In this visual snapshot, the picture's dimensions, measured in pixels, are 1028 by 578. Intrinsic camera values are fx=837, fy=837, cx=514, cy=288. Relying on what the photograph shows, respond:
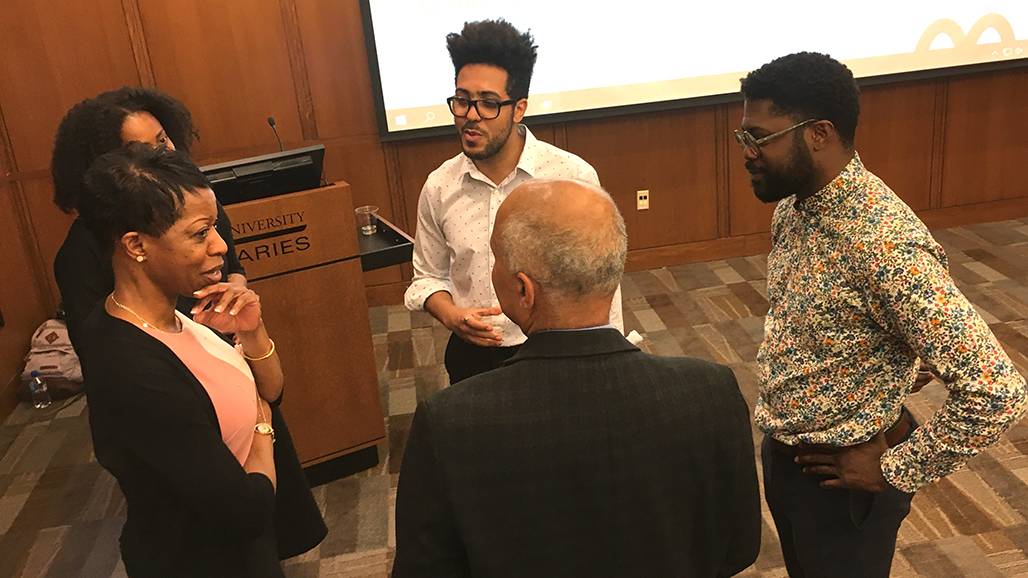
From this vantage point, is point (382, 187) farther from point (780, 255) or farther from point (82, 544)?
point (780, 255)

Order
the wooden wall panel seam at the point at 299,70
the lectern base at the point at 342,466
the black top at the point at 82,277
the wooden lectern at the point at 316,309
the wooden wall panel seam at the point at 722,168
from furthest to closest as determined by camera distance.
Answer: the wooden wall panel seam at the point at 722,168 < the wooden wall panel seam at the point at 299,70 < the lectern base at the point at 342,466 < the wooden lectern at the point at 316,309 < the black top at the point at 82,277

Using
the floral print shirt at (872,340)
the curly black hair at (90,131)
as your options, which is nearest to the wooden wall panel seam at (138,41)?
the curly black hair at (90,131)

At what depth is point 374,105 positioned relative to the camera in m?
4.70

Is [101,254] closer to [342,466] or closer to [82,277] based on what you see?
[82,277]

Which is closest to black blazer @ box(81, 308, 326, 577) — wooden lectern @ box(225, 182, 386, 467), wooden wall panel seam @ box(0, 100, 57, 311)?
wooden lectern @ box(225, 182, 386, 467)

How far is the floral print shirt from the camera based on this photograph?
141 cm

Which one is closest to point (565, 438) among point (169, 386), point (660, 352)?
point (169, 386)

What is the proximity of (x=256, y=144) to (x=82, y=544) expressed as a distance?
7.73 ft

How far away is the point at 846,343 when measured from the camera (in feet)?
5.13

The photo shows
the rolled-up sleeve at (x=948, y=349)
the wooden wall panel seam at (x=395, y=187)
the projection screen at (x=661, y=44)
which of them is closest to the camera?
the rolled-up sleeve at (x=948, y=349)

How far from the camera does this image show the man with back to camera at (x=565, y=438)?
1124mm

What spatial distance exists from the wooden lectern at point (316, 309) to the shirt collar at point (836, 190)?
1800mm

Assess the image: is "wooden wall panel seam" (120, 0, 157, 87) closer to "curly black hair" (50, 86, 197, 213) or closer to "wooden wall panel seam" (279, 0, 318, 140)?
"wooden wall panel seam" (279, 0, 318, 140)

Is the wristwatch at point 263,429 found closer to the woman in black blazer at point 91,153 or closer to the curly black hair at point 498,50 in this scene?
the woman in black blazer at point 91,153
